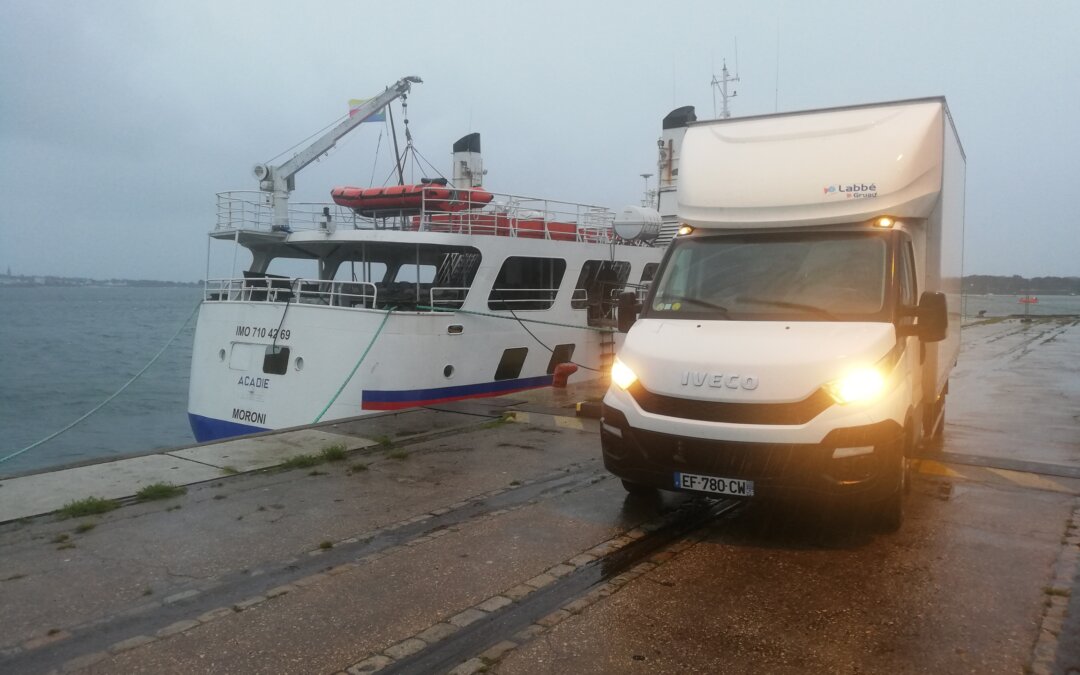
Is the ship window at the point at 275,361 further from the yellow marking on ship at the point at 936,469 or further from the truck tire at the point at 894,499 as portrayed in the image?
the truck tire at the point at 894,499

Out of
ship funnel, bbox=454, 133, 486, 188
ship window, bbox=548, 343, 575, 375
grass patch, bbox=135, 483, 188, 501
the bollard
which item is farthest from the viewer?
ship funnel, bbox=454, 133, 486, 188

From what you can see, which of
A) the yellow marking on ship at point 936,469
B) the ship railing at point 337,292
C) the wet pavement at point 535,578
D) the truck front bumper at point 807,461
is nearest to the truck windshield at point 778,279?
the truck front bumper at point 807,461

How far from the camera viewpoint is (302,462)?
8344 millimetres

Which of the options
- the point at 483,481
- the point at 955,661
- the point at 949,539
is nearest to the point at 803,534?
the point at 949,539

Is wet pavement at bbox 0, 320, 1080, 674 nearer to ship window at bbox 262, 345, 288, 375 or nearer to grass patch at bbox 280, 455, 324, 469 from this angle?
grass patch at bbox 280, 455, 324, 469

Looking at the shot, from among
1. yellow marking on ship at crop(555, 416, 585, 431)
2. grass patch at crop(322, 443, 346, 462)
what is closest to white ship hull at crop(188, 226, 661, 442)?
yellow marking on ship at crop(555, 416, 585, 431)

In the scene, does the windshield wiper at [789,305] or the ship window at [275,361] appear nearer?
the windshield wiper at [789,305]

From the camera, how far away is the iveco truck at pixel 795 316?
5262 millimetres

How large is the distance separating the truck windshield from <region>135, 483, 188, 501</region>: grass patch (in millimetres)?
4476

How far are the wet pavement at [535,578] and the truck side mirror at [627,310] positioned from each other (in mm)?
1532

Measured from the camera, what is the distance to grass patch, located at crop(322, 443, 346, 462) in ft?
28.2

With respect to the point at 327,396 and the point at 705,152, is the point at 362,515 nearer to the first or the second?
the point at 705,152

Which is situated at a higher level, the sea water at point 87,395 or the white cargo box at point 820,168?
the white cargo box at point 820,168

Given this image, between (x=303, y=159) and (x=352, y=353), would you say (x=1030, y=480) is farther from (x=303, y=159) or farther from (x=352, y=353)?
(x=303, y=159)
